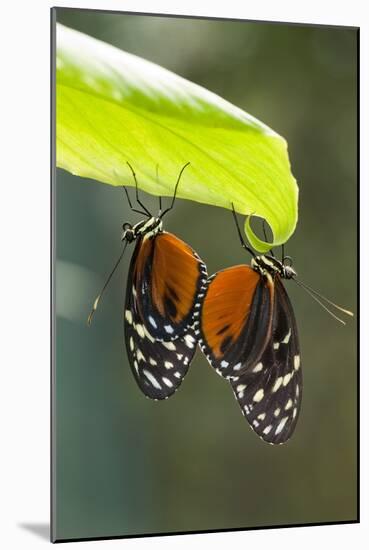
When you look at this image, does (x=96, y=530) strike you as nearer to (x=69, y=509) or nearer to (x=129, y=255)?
(x=69, y=509)

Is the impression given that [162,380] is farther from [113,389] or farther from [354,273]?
[354,273]

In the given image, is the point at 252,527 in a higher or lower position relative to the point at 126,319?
lower

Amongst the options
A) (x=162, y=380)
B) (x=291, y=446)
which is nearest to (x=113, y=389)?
(x=162, y=380)

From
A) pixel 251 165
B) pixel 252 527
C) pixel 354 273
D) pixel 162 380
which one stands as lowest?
pixel 252 527

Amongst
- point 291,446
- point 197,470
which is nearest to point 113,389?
point 197,470

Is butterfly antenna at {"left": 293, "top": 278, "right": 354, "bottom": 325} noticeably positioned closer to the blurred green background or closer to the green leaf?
the blurred green background

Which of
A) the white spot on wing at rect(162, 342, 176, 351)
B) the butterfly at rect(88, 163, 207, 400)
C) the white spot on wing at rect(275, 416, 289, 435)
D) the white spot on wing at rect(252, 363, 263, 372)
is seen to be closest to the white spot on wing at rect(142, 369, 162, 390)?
the butterfly at rect(88, 163, 207, 400)

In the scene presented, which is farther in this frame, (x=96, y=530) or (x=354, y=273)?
(x=354, y=273)
